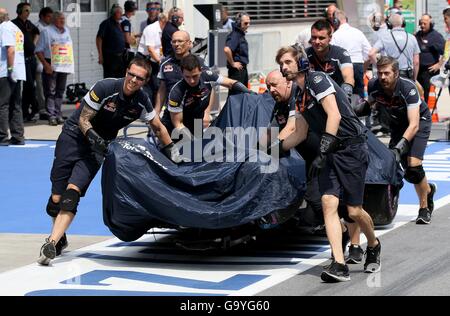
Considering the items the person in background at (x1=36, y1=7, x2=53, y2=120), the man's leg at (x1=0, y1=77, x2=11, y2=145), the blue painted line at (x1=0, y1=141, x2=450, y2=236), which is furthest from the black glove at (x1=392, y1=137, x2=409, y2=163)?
the person in background at (x1=36, y1=7, x2=53, y2=120)

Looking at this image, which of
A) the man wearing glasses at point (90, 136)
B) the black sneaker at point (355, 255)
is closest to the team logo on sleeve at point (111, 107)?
the man wearing glasses at point (90, 136)

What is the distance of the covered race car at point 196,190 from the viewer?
9508 mm

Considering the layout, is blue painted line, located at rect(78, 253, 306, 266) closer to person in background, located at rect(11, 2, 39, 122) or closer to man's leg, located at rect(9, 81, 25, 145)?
man's leg, located at rect(9, 81, 25, 145)

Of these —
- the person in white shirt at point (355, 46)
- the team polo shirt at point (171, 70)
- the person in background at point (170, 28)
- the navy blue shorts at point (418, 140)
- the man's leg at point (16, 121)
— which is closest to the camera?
the navy blue shorts at point (418, 140)

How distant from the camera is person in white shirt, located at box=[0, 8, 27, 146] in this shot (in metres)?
17.4

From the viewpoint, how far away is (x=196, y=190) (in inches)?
380

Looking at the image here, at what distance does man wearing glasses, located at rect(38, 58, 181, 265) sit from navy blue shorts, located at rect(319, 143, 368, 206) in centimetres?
143

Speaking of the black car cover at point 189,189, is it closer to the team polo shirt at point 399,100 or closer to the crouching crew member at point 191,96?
the crouching crew member at point 191,96

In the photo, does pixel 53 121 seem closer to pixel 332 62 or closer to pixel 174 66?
pixel 174 66

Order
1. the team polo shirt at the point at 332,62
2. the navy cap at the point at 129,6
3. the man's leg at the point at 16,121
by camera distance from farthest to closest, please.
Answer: the navy cap at the point at 129,6
the man's leg at the point at 16,121
the team polo shirt at the point at 332,62

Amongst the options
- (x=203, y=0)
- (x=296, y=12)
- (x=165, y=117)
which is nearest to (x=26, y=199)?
(x=165, y=117)

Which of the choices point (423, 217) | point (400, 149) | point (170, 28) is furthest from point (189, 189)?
point (170, 28)

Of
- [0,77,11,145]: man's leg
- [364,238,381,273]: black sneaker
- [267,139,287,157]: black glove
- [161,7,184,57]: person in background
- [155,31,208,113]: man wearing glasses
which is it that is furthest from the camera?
[161,7,184,57]: person in background

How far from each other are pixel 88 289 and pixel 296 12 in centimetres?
2281
